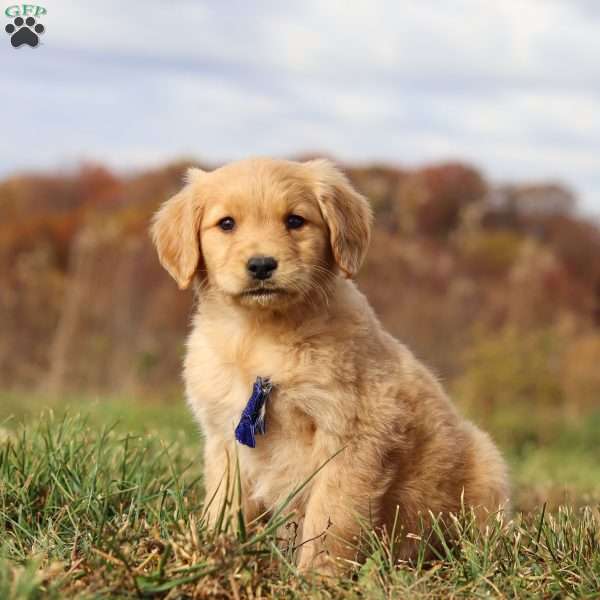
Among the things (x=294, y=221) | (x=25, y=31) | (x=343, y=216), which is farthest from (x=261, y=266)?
(x=25, y=31)

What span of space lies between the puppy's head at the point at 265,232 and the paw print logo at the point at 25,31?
2552mm

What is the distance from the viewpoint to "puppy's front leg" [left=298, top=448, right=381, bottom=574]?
342 cm

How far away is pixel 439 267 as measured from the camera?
52.1 feet

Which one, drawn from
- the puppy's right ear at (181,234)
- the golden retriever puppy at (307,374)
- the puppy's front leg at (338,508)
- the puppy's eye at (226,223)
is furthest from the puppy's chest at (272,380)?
the puppy's eye at (226,223)

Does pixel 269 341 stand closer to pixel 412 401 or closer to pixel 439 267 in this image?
pixel 412 401

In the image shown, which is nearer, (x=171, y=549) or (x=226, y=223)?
(x=171, y=549)

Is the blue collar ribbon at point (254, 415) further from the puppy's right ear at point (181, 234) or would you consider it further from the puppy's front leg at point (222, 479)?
the puppy's right ear at point (181, 234)

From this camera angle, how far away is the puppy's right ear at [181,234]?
3.80 meters

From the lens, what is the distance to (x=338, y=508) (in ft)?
11.4

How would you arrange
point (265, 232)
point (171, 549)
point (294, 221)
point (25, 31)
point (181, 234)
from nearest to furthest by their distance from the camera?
point (171, 549), point (265, 232), point (294, 221), point (181, 234), point (25, 31)

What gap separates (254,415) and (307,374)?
0.82ft

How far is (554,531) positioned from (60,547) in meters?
1.71

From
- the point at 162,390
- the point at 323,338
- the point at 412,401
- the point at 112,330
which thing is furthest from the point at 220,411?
the point at 112,330

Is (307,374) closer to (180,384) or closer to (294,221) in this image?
(294,221)
